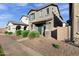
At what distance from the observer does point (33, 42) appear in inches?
142

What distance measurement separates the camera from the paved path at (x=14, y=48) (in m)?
3.51

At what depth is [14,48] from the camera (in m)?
3.58

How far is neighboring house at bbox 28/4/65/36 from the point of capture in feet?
11.9

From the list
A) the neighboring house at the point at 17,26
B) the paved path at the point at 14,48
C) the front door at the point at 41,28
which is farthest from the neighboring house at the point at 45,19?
the paved path at the point at 14,48

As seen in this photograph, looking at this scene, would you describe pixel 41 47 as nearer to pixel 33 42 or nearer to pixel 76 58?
pixel 33 42

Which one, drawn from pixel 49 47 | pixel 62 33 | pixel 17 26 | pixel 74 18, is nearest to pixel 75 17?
pixel 74 18

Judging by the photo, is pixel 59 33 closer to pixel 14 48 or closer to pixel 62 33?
pixel 62 33

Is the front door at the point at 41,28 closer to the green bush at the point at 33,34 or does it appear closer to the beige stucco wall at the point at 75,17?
the green bush at the point at 33,34

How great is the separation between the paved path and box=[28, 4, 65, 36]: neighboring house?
349 mm

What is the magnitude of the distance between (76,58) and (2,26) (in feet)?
4.32

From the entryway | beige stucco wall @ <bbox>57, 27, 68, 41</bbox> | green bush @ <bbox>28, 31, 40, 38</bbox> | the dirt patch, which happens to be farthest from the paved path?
beige stucco wall @ <bbox>57, 27, 68, 41</bbox>

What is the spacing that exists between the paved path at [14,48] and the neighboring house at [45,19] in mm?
349

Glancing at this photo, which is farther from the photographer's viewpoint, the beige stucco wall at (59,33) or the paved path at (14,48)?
the beige stucco wall at (59,33)

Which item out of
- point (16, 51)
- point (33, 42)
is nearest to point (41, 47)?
point (33, 42)
